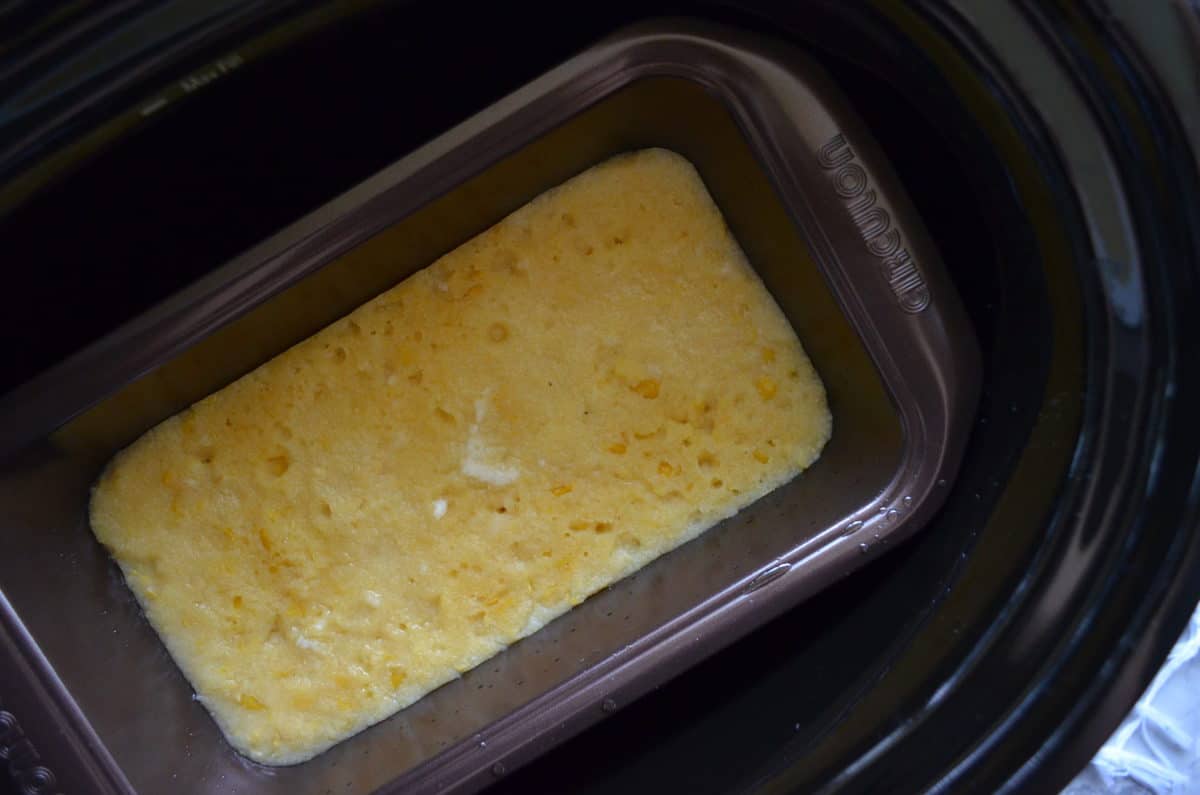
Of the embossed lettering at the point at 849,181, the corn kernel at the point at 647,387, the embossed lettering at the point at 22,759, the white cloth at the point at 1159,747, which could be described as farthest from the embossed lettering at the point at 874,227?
the embossed lettering at the point at 22,759

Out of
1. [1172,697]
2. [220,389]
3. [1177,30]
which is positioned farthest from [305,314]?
[1172,697]

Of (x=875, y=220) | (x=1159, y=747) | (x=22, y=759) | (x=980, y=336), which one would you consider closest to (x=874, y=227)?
(x=875, y=220)

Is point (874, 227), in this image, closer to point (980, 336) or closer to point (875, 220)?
point (875, 220)

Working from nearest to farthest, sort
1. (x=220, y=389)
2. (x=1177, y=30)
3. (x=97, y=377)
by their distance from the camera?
(x=1177, y=30) → (x=97, y=377) → (x=220, y=389)

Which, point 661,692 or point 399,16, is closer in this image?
point 399,16

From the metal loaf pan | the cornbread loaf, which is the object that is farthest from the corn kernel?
the metal loaf pan

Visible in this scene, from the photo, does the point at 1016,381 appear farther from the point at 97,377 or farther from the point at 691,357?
the point at 97,377

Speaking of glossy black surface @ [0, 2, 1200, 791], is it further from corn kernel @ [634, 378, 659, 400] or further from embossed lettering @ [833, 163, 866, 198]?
corn kernel @ [634, 378, 659, 400]

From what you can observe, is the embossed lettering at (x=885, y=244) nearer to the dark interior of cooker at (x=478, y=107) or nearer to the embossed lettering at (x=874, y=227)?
the embossed lettering at (x=874, y=227)
